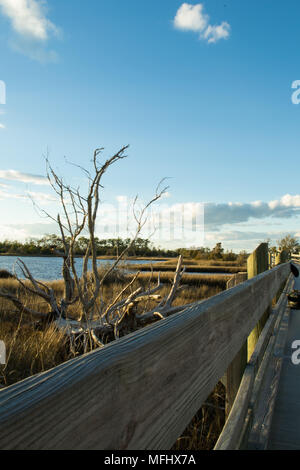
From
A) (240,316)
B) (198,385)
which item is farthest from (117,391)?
(240,316)

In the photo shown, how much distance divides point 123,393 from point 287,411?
8.81 feet

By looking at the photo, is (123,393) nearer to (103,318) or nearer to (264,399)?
(264,399)

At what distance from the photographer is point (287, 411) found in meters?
2.86

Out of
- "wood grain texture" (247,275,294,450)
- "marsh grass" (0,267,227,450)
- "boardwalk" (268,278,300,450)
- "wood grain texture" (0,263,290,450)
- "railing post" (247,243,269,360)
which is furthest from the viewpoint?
"railing post" (247,243,269,360)

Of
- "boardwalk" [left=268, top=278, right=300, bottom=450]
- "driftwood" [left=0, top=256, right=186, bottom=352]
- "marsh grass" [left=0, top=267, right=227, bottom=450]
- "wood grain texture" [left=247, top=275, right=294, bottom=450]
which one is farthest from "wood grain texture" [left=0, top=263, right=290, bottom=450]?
"driftwood" [left=0, top=256, right=186, bottom=352]

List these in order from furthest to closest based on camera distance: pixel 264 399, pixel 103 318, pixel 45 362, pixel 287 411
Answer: pixel 103 318 < pixel 45 362 < pixel 287 411 < pixel 264 399

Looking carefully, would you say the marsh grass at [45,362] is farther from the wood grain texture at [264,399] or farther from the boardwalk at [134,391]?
the boardwalk at [134,391]

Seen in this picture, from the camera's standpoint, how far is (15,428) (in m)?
0.52

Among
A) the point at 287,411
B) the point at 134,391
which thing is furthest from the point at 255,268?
the point at 134,391

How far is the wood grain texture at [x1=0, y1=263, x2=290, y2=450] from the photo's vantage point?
551mm

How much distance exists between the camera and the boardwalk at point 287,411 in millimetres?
2398

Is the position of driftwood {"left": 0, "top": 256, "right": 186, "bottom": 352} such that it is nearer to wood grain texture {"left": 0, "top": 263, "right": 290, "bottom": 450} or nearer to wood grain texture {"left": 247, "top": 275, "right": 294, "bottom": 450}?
wood grain texture {"left": 247, "top": 275, "right": 294, "bottom": 450}

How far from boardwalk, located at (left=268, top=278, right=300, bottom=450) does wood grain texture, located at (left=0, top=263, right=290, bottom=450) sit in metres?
1.57
